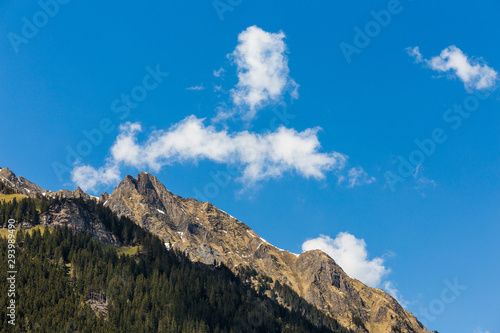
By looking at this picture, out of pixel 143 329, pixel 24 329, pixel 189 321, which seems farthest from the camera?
pixel 189 321

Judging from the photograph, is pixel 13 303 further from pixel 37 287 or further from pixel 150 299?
pixel 150 299

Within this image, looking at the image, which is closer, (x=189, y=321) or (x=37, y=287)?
(x=37, y=287)

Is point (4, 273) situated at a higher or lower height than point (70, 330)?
higher

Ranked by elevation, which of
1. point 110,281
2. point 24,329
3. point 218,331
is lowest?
point 24,329

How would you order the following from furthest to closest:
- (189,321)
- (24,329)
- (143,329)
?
1. (189,321)
2. (143,329)
3. (24,329)

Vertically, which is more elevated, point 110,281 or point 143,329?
point 110,281

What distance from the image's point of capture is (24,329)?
526 ft

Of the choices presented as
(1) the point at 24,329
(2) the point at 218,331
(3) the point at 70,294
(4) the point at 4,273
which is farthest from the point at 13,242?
(2) the point at 218,331

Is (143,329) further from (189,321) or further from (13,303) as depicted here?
(13,303)

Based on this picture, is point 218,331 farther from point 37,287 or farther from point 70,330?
point 37,287

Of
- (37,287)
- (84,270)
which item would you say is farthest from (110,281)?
(37,287)

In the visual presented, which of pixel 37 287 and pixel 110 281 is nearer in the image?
pixel 37 287

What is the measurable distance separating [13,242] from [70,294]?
35.3m

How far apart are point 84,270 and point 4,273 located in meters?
30.7
